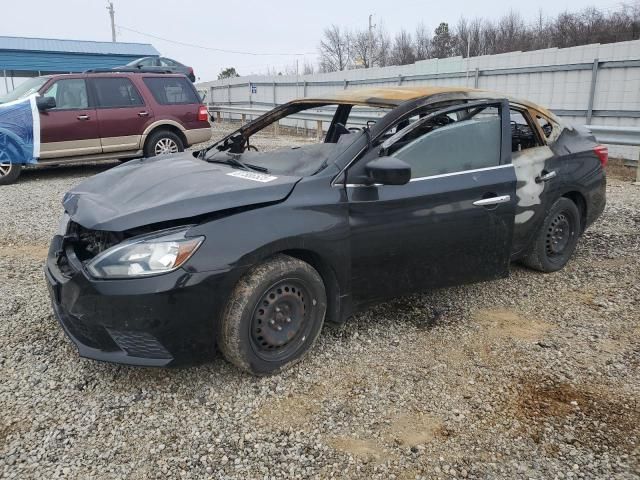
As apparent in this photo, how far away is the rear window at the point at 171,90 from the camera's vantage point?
32.0 ft

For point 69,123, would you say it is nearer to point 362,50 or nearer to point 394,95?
point 394,95

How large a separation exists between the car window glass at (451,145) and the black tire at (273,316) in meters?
1.04

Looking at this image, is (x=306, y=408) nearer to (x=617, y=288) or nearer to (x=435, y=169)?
(x=435, y=169)

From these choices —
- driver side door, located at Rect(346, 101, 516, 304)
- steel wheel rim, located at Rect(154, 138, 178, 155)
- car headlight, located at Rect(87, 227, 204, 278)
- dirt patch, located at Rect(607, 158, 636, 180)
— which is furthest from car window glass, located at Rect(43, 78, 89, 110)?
dirt patch, located at Rect(607, 158, 636, 180)

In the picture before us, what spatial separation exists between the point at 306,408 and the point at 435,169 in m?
1.75

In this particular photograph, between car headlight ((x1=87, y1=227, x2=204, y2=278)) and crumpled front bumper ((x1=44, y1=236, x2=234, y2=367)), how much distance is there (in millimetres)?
43

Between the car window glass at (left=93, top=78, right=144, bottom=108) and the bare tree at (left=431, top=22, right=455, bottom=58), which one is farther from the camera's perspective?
the bare tree at (left=431, top=22, right=455, bottom=58)

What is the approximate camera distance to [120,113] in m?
9.29

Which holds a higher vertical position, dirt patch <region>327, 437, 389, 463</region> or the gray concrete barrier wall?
the gray concrete barrier wall

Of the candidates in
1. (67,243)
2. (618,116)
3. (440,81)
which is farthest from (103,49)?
(67,243)

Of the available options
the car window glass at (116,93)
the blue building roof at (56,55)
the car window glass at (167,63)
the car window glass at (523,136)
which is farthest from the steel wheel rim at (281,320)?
the blue building roof at (56,55)

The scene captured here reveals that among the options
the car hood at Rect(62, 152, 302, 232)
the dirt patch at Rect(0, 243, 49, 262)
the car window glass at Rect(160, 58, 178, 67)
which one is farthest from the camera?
the car window glass at Rect(160, 58, 178, 67)

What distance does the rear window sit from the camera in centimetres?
976

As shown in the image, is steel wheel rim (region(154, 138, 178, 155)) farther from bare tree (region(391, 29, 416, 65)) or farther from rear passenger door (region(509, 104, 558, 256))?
bare tree (region(391, 29, 416, 65))
